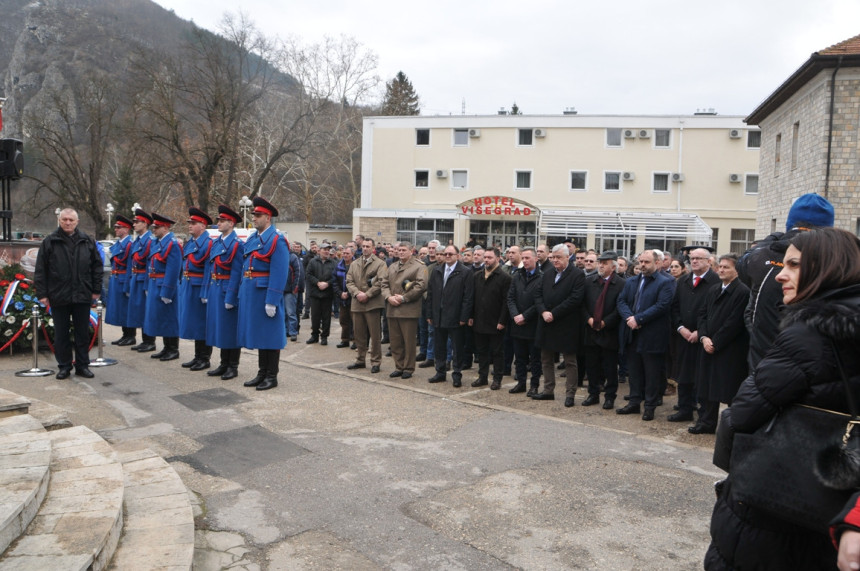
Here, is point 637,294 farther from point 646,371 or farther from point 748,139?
point 748,139

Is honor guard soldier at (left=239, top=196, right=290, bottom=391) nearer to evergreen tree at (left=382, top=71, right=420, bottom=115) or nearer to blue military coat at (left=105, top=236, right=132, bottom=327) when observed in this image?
blue military coat at (left=105, top=236, right=132, bottom=327)

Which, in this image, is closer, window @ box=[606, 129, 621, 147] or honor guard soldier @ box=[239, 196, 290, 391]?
honor guard soldier @ box=[239, 196, 290, 391]

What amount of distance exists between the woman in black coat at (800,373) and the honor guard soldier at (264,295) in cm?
672

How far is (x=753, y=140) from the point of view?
36.6 meters

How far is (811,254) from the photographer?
243cm

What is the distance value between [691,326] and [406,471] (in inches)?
160

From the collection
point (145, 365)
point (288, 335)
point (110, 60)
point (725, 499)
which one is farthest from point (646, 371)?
point (110, 60)

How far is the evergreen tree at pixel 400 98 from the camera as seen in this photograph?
62.2 m

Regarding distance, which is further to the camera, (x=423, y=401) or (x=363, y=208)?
(x=363, y=208)

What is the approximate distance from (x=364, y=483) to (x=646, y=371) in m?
4.09

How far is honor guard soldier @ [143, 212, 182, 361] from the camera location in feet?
33.8

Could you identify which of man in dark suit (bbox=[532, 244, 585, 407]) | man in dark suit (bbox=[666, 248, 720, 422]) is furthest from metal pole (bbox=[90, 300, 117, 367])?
man in dark suit (bbox=[666, 248, 720, 422])

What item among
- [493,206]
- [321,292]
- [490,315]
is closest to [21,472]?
[490,315]

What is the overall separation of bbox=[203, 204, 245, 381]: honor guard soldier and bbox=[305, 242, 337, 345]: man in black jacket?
3866mm
